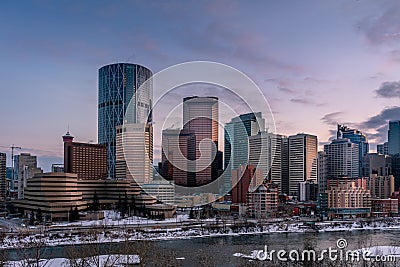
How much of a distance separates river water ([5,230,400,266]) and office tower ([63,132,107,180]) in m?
11.4

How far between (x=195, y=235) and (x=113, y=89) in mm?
17779

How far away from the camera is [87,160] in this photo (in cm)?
2008

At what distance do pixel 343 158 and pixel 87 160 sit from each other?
12010mm

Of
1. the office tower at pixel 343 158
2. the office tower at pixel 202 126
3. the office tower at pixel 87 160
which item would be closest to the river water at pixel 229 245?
the office tower at pixel 202 126

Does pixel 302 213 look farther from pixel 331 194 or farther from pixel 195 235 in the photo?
pixel 195 235

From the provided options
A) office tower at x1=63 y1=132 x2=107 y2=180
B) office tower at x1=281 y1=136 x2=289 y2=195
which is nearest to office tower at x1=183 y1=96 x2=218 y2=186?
office tower at x1=63 y1=132 x2=107 y2=180

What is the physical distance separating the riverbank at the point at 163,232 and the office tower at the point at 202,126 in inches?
64.3

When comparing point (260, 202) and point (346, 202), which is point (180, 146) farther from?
point (346, 202)

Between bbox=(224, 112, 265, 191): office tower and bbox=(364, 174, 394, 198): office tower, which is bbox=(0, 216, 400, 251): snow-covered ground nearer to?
bbox=(224, 112, 265, 191): office tower

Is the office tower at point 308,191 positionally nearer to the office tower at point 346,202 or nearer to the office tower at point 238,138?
the office tower at point 346,202

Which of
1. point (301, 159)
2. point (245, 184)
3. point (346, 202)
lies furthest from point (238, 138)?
point (301, 159)

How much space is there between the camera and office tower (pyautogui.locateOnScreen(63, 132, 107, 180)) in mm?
18453

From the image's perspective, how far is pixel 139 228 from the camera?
8359 millimetres

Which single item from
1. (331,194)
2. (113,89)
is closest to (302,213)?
(331,194)
